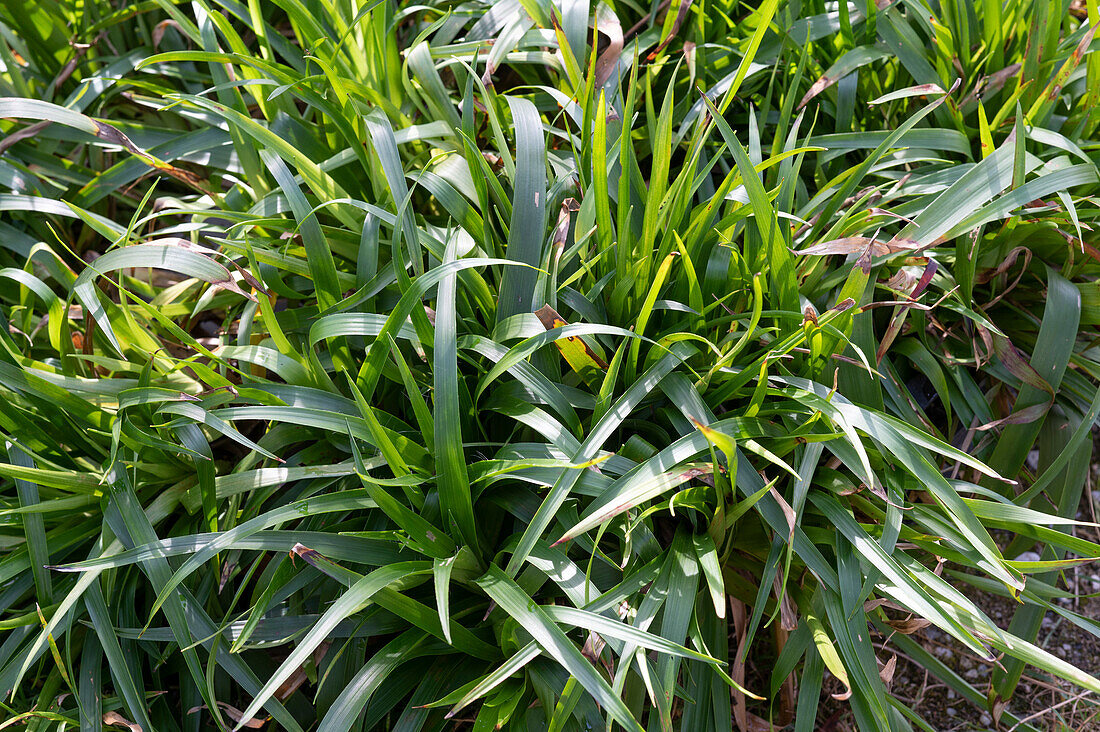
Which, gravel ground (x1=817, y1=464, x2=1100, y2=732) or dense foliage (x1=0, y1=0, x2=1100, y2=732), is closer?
dense foliage (x1=0, y1=0, x2=1100, y2=732)

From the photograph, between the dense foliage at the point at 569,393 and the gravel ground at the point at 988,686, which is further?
the gravel ground at the point at 988,686

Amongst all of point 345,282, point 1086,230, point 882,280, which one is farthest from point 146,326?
point 1086,230

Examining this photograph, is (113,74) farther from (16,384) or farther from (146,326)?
(16,384)

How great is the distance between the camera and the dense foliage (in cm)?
80

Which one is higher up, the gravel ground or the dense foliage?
the dense foliage

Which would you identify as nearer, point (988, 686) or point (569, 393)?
point (569, 393)

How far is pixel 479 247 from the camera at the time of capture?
96 centimetres

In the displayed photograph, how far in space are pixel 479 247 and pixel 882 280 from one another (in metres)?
0.52

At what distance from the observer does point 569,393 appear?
0.91 m

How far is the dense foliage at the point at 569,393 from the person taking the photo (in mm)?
804

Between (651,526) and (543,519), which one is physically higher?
(543,519)

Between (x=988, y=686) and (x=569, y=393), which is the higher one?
(x=569, y=393)

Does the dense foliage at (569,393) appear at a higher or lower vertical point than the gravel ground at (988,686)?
higher

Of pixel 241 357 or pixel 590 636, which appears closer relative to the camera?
pixel 590 636
